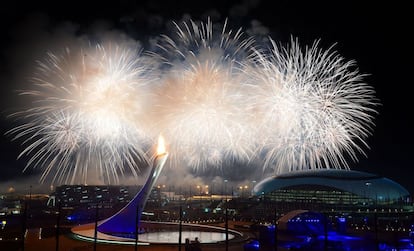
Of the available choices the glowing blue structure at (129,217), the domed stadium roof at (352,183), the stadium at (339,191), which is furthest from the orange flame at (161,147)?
the domed stadium roof at (352,183)

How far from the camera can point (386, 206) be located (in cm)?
9588

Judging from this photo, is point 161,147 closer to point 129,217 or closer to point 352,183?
point 129,217

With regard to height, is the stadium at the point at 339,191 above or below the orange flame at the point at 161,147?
below

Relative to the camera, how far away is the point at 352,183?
105188mm

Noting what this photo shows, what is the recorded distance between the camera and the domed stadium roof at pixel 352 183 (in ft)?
341

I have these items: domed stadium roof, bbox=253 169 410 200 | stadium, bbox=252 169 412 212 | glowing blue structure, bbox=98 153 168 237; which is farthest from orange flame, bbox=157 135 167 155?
domed stadium roof, bbox=253 169 410 200

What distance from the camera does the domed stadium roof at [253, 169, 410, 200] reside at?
10400 cm

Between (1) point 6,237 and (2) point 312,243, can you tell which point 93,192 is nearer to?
(1) point 6,237

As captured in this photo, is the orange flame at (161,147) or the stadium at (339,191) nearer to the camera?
the orange flame at (161,147)

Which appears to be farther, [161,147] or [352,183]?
[352,183]

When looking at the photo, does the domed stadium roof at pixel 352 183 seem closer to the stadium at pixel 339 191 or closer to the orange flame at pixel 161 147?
the stadium at pixel 339 191

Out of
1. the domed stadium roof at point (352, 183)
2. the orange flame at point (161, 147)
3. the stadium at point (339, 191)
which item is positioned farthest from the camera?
the domed stadium roof at point (352, 183)

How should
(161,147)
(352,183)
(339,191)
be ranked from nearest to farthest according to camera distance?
1. (161,147)
2. (339,191)
3. (352,183)

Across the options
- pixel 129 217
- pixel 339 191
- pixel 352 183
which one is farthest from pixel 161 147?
pixel 352 183
